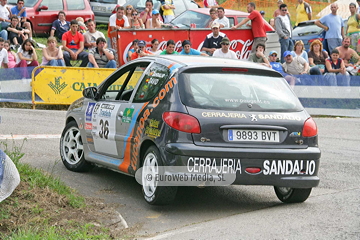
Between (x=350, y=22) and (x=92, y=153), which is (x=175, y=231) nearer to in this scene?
(x=92, y=153)

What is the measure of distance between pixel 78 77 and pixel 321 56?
713 centimetres

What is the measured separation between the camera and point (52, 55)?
17.1 meters

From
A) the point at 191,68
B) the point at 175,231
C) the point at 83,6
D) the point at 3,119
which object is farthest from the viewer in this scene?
the point at 83,6

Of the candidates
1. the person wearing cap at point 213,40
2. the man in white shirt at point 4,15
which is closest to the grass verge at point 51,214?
the person wearing cap at point 213,40

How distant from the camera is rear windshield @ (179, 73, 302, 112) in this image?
6.89m

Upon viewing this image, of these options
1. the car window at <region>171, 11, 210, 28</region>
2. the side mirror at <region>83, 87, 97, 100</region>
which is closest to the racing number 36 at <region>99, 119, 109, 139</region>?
the side mirror at <region>83, 87, 97, 100</region>

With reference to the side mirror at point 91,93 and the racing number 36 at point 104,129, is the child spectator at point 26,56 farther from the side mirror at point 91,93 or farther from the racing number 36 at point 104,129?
the racing number 36 at point 104,129

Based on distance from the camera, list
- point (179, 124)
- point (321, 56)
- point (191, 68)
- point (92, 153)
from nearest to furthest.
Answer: point (179, 124) → point (191, 68) → point (92, 153) → point (321, 56)

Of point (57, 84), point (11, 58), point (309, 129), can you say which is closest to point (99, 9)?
point (11, 58)

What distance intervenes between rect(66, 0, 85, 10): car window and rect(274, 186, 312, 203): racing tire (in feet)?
61.8

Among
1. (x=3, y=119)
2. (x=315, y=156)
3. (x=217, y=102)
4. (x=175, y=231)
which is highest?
(x=217, y=102)

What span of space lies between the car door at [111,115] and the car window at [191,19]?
39.0 ft

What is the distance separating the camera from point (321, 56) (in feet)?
61.2

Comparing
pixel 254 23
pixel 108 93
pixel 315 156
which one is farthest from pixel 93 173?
pixel 254 23
